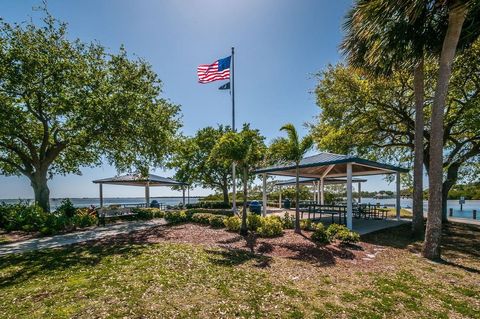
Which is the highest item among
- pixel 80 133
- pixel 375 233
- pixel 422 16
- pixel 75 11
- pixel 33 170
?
pixel 75 11

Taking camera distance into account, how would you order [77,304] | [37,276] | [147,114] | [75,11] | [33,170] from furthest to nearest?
1. [33,170]
2. [147,114]
3. [75,11]
4. [37,276]
5. [77,304]

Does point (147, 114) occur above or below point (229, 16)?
below

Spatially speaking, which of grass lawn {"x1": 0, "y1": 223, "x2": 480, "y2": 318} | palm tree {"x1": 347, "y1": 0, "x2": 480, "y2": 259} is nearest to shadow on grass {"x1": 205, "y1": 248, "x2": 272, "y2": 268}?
grass lawn {"x1": 0, "y1": 223, "x2": 480, "y2": 318}

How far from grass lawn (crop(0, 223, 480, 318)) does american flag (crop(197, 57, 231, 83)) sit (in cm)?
1113

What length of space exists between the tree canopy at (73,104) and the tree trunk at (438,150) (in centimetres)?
1198

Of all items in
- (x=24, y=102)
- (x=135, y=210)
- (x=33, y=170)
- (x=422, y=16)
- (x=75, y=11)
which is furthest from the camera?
(x=135, y=210)

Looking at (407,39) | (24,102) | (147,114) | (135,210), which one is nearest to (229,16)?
(147,114)

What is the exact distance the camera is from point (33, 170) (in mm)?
15062

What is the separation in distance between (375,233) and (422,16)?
860cm

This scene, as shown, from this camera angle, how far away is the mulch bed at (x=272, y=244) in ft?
25.5

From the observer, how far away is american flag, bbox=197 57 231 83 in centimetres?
1666

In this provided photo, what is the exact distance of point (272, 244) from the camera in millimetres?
9234

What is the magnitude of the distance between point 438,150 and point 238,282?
6.88 m

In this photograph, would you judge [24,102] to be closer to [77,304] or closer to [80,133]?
[80,133]
